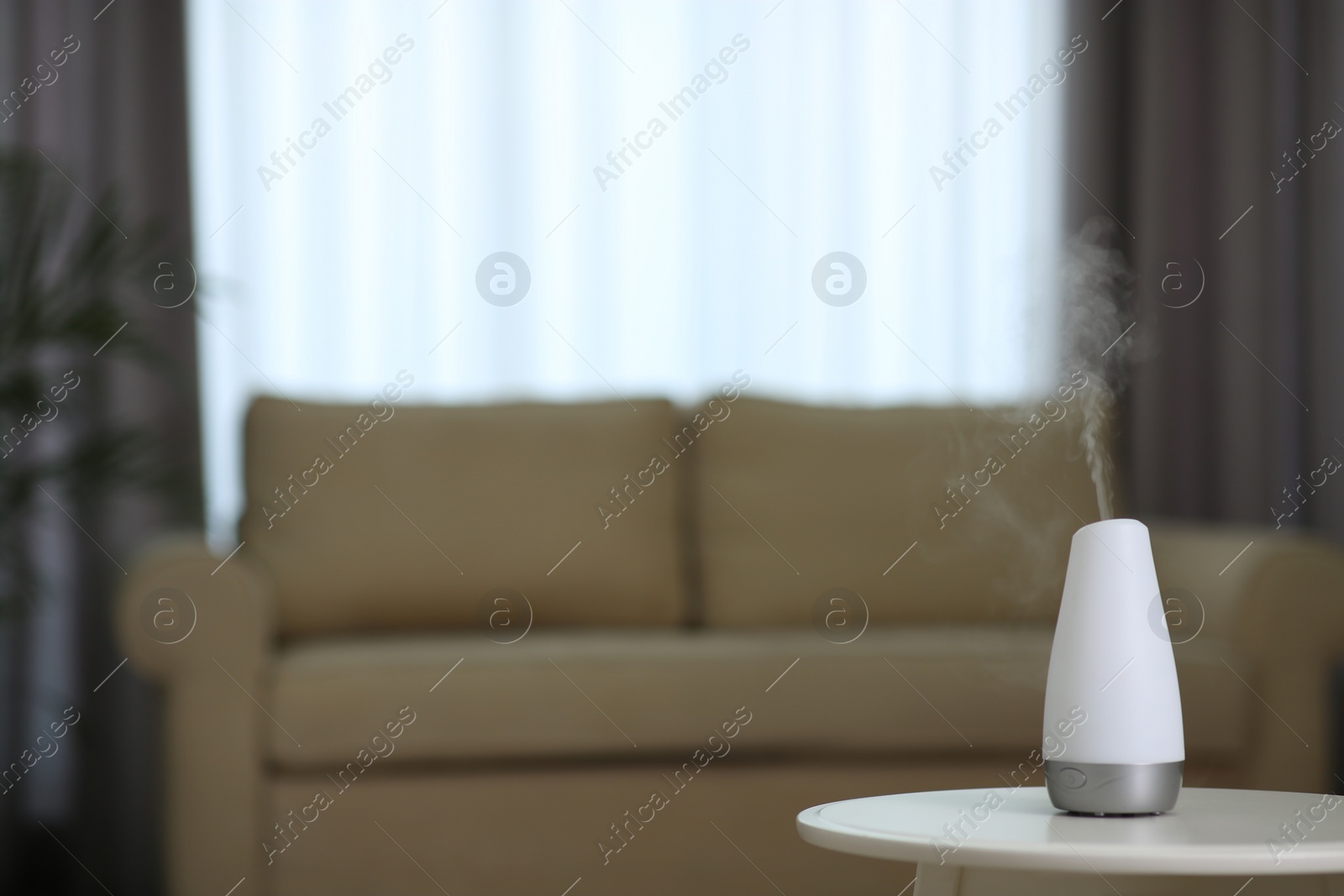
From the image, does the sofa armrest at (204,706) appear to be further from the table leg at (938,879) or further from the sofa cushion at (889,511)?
the table leg at (938,879)

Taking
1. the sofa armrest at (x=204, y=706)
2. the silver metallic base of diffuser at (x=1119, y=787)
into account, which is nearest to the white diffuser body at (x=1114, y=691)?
the silver metallic base of diffuser at (x=1119, y=787)

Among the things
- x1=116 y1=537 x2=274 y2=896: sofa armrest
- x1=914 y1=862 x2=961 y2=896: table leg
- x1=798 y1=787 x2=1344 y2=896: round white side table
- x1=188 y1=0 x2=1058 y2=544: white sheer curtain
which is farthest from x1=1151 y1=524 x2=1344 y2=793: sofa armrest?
x1=116 y1=537 x2=274 y2=896: sofa armrest

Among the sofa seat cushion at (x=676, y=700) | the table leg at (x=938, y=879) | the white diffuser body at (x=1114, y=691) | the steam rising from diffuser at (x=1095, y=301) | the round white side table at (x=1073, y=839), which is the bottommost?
the sofa seat cushion at (x=676, y=700)

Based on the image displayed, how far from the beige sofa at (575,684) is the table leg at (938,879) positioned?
0.84 meters

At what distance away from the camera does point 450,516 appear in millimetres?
2379

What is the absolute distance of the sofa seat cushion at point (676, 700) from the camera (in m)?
1.92

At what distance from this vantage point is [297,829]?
189 centimetres

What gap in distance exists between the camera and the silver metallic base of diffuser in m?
1.07

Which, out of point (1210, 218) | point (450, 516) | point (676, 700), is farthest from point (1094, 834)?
point (1210, 218)

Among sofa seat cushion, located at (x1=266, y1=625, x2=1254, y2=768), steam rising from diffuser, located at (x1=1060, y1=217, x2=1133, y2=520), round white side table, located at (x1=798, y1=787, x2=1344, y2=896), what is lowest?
sofa seat cushion, located at (x1=266, y1=625, x2=1254, y2=768)

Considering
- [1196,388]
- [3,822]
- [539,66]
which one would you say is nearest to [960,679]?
[1196,388]

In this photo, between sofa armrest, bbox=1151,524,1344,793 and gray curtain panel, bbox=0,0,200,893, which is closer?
sofa armrest, bbox=1151,524,1344,793

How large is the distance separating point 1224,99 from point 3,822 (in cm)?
316

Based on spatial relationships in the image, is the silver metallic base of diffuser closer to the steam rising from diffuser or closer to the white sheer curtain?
the white sheer curtain
